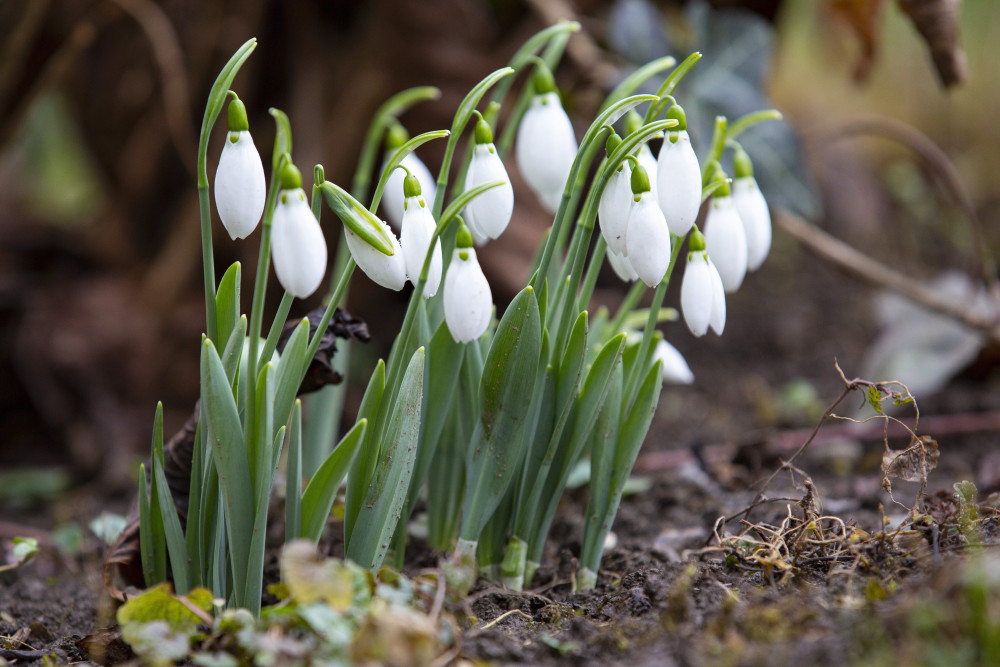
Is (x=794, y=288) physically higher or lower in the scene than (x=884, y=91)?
lower

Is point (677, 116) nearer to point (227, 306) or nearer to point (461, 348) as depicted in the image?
point (461, 348)

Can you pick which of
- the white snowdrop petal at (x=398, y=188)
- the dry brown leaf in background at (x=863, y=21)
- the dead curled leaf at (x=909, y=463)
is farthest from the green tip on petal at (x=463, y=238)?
the dry brown leaf in background at (x=863, y=21)

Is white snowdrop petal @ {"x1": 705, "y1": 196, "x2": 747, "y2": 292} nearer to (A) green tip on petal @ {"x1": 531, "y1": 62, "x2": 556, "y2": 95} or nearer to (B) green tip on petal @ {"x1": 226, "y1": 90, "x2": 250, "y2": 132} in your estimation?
(A) green tip on petal @ {"x1": 531, "y1": 62, "x2": 556, "y2": 95}

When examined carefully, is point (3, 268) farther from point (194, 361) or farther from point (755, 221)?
point (755, 221)

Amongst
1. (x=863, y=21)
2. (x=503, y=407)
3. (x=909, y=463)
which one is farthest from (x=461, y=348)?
(x=863, y=21)

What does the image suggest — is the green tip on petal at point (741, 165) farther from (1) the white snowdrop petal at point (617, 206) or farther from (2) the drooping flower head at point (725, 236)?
(1) the white snowdrop petal at point (617, 206)

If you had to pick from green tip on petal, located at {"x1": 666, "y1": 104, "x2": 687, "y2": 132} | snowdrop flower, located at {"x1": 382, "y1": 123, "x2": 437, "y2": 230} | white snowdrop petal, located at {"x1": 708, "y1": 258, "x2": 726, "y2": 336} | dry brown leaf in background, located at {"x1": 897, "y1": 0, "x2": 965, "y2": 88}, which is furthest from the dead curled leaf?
dry brown leaf in background, located at {"x1": 897, "y1": 0, "x2": 965, "y2": 88}

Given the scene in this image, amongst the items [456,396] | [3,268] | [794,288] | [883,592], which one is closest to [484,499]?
[456,396]
